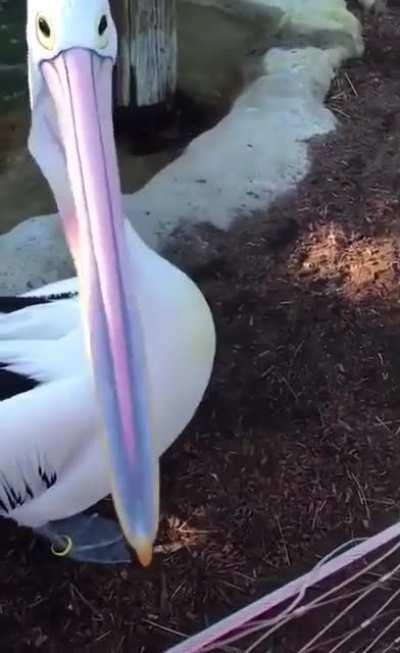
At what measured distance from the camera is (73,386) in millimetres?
1867

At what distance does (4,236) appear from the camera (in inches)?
104

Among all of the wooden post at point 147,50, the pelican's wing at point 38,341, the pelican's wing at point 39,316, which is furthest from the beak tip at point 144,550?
the wooden post at point 147,50

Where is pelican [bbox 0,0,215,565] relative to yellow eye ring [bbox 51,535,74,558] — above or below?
above

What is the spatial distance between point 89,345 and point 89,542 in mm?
794

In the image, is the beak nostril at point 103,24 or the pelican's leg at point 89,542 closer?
the beak nostril at point 103,24

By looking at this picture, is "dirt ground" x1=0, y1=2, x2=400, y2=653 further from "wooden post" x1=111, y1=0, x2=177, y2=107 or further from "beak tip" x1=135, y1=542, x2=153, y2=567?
"beak tip" x1=135, y1=542, x2=153, y2=567

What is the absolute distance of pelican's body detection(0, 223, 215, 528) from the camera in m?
1.87

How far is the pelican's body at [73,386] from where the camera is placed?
1867 mm

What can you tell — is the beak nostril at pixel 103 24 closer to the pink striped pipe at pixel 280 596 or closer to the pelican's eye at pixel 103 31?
the pelican's eye at pixel 103 31

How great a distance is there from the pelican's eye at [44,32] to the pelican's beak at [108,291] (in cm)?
3

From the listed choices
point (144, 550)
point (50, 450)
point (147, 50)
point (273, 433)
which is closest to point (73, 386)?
point (50, 450)

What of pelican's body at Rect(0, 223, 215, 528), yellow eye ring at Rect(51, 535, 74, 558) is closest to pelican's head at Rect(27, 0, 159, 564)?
pelican's body at Rect(0, 223, 215, 528)

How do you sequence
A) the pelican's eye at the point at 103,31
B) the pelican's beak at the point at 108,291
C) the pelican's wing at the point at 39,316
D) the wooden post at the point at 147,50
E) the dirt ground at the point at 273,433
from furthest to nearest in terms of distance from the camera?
the wooden post at the point at 147,50 → the dirt ground at the point at 273,433 → the pelican's wing at the point at 39,316 → the pelican's eye at the point at 103,31 → the pelican's beak at the point at 108,291

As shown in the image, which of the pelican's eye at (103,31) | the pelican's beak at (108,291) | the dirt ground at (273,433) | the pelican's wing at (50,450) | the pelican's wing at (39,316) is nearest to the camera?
the pelican's beak at (108,291)
